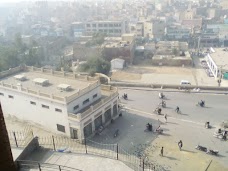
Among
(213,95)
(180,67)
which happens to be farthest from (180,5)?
(213,95)

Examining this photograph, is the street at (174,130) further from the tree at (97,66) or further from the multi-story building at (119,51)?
the multi-story building at (119,51)

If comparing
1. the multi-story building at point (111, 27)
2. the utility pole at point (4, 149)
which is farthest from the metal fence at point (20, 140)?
the multi-story building at point (111, 27)

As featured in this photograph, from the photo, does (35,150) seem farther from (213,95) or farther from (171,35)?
(171,35)

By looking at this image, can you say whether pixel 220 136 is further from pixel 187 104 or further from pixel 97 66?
pixel 97 66

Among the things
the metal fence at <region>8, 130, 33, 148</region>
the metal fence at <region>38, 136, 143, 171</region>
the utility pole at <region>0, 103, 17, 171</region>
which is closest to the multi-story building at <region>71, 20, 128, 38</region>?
the metal fence at <region>38, 136, 143, 171</region>

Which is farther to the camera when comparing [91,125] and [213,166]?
[91,125]

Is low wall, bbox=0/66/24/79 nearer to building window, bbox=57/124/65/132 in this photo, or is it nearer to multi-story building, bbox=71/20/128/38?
building window, bbox=57/124/65/132

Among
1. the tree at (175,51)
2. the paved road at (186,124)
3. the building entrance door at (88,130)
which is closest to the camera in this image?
the paved road at (186,124)
